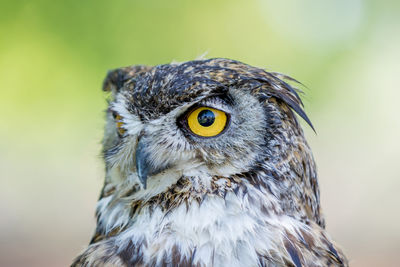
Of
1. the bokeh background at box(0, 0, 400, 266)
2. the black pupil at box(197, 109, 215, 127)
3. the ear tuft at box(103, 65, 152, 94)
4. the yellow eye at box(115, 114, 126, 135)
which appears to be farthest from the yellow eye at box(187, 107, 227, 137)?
the bokeh background at box(0, 0, 400, 266)

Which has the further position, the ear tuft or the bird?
the ear tuft

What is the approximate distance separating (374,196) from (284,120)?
6.26 metres

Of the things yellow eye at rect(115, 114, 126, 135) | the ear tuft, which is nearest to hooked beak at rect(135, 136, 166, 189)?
yellow eye at rect(115, 114, 126, 135)

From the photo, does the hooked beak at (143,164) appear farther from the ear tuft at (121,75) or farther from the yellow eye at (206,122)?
the ear tuft at (121,75)

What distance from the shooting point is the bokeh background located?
6711 millimetres

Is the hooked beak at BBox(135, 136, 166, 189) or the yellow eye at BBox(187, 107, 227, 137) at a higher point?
the yellow eye at BBox(187, 107, 227, 137)

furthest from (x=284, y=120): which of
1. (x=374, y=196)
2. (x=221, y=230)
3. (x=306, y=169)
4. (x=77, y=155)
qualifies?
(x=77, y=155)

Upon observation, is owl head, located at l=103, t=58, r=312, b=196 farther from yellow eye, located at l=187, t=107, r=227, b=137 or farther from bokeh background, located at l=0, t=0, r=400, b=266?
bokeh background, located at l=0, t=0, r=400, b=266

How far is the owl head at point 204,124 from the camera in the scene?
190 cm

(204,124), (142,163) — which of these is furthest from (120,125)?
(204,124)

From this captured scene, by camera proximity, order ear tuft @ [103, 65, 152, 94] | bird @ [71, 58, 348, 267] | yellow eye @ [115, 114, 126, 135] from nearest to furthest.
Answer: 1. bird @ [71, 58, 348, 267]
2. yellow eye @ [115, 114, 126, 135]
3. ear tuft @ [103, 65, 152, 94]

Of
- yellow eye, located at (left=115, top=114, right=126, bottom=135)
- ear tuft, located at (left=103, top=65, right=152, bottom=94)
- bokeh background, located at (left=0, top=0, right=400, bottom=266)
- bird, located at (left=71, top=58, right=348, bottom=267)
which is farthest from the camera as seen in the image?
bokeh background, located at (left=0, top=0, right=400, bottom=266)

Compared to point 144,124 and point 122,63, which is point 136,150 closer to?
point 144,124

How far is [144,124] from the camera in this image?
1961mm
